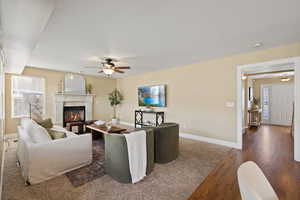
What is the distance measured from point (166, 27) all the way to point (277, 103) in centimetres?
785

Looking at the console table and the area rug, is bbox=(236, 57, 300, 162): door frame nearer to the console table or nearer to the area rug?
the area rug

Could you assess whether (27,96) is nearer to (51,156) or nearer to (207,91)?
(51,156)

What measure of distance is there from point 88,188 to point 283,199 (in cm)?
266

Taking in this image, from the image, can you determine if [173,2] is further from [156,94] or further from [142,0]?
[156,94]

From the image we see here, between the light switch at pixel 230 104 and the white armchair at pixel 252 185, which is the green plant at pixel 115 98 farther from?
the white armchair at pixel 252 185

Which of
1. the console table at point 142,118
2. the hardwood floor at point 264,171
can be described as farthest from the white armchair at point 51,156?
the console table at point 142,118

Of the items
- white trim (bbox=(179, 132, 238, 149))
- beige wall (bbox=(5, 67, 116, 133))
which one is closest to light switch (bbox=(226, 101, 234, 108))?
white trim (bbox=(179, 132, 238, 149))

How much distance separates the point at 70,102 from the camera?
18.5ft

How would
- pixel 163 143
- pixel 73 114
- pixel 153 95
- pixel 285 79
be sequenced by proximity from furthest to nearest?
pixel 285 79, pixel 73 114, pixel 153 95, pixel 163 143


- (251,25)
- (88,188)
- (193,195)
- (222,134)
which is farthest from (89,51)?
(222,134)

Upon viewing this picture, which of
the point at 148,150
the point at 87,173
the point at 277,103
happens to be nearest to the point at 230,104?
the point at 148,150

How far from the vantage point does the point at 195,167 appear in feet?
8.31

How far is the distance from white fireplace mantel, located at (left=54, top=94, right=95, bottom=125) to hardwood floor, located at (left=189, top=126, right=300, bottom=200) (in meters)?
5.55

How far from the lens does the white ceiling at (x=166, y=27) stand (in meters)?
1.72
